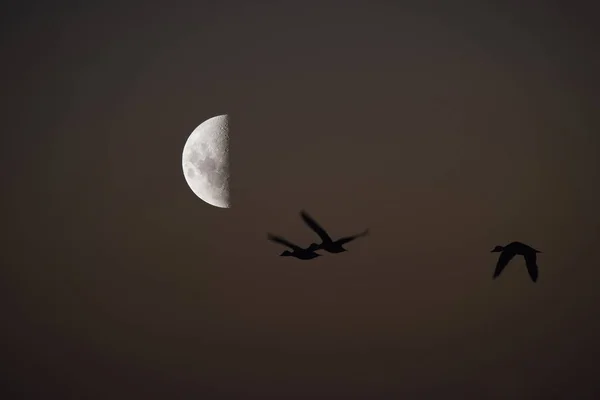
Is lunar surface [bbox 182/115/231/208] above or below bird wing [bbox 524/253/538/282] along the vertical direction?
above

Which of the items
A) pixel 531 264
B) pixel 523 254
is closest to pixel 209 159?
pixel 523 254

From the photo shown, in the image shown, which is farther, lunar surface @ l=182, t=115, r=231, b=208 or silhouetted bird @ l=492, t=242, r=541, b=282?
lunar surface @ l=182, t=115, r=231, b=208

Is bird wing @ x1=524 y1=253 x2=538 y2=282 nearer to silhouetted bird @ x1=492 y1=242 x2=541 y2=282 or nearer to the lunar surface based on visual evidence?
silhouetted bird @ x1=492 y1=242 x2=541 y2=282

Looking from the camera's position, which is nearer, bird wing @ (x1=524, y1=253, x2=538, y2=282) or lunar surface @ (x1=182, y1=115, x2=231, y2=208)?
bird wing @ (x1=524, y1=253, x2=538, y2=282)

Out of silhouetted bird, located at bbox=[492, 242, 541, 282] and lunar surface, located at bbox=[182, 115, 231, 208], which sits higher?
lunar surface, located at bbox=[182, 115, 231, 208]

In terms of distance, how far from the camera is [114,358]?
13359mm

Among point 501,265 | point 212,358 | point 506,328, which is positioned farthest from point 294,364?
point 501,265

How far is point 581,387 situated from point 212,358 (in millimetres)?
6042

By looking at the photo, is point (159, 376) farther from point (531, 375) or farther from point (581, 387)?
point (581, 387)

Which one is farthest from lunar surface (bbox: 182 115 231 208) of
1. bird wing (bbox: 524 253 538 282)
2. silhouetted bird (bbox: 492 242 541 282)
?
bird wing (bbox: 524 253 538 282)

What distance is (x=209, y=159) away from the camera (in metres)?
12.2

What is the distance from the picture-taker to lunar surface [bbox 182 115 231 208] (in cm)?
1217

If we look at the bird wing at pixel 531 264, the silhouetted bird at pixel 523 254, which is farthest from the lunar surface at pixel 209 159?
the bird wing at pixel 531 264

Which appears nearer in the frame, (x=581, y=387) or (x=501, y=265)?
(x=501, y=265)
